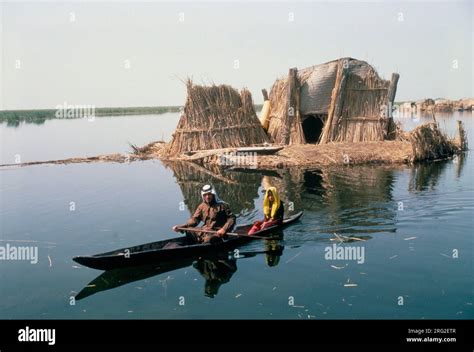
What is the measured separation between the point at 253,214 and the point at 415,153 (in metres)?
10.3

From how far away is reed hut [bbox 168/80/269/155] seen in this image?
76.5ft

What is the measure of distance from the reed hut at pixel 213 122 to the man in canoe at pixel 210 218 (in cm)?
1375

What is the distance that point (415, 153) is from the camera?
19.8 metres

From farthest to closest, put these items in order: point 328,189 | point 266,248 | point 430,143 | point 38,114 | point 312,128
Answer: point 38,114, point 312,128, point 430,143, point 328,189, point 266,248

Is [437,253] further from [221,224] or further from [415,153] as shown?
[415,153]

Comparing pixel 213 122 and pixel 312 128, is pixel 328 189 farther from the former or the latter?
pixel 312 128

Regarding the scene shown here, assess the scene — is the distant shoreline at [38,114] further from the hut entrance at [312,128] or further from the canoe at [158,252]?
the canoe at [158,252]

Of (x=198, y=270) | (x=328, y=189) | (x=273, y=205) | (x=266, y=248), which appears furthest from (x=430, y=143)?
(x=198, y=270)

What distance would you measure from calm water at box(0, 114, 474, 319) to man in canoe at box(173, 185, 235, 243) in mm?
688

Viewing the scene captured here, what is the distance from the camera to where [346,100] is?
22344mm

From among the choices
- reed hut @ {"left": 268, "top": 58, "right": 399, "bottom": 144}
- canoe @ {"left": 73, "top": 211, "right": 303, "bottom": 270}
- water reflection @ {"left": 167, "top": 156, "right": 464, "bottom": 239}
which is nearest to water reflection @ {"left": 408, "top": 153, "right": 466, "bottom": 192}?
water reflection @ {"left": 167, "top": 156, "right": 464, "bottom": 239}

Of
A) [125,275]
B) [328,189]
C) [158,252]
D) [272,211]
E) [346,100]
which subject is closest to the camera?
[125,275]

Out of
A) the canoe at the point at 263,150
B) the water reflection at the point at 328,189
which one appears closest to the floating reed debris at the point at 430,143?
the water reflection at the point at 328,189

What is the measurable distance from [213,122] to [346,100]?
6611 mm
